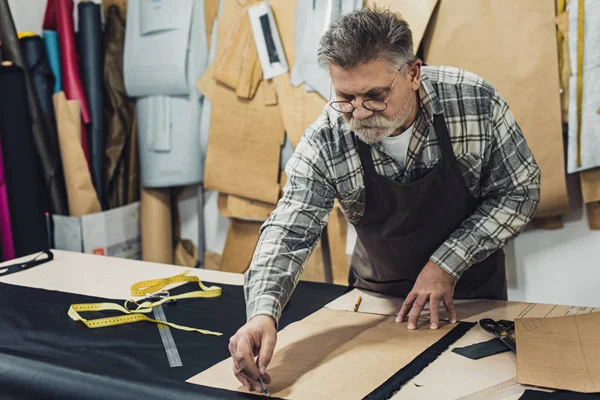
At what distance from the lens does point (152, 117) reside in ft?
10.9

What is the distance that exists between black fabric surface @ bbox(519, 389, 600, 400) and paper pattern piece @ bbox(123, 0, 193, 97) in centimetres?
248

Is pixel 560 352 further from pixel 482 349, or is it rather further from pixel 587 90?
pixel 587 90

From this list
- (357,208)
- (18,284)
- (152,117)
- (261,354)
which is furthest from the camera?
(152,117)

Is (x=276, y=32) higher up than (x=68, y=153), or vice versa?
(x=276, y=32)

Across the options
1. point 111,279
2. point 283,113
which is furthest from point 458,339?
point 283,113

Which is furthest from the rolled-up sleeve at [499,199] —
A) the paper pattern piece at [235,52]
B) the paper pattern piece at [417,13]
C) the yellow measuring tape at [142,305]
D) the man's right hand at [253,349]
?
the paper pattern piece at [235,52]

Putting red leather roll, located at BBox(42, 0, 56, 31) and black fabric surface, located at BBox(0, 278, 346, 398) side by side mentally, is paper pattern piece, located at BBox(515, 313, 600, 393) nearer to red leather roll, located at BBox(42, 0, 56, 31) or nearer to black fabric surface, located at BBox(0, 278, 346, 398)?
black fabric surface, located at BBox(0, 278, 346, 398)

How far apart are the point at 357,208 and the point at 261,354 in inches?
20.9

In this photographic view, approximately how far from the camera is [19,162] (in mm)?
2883

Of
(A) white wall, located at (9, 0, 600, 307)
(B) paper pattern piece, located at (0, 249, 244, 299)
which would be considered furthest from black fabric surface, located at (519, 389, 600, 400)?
(A) white wall, located at (9, 0, 600, 307)

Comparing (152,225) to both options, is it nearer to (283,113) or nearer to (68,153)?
(68,153)

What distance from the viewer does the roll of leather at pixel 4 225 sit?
2.84 metres

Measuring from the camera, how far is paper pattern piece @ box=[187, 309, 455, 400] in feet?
3.93

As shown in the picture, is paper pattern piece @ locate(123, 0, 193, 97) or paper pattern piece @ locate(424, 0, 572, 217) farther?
paper pattern piece @ locate(123, 0, 193, 97)
